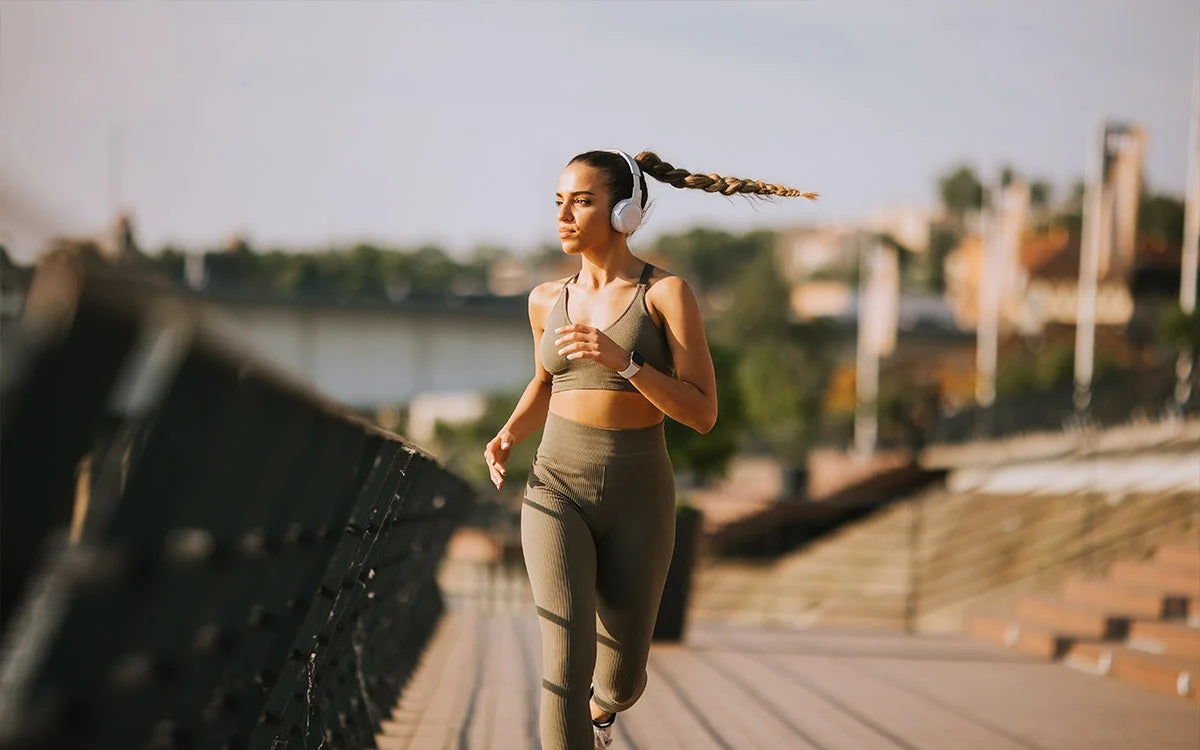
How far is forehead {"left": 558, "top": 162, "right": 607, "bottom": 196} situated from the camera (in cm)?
418

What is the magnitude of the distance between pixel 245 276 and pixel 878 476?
19080mm

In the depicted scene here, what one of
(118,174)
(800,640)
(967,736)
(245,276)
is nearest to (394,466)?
(967,736)

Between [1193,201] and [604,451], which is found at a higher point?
[1193,201]

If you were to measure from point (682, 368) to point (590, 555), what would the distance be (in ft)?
1.70

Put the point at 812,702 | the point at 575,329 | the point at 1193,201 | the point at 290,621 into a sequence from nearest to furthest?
the point at 290,621
the point at 575,329
the point at 812,702
the point at 1193,201

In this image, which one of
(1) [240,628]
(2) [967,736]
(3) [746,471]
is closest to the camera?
(1) [240,628]

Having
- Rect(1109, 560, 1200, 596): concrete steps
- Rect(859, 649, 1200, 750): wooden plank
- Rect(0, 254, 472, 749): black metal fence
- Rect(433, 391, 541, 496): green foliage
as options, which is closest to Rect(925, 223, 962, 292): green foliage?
Rect(433, 391, 541, 496): green foliage

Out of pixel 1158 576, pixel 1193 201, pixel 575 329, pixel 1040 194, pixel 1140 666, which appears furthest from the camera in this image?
pixel 1040 194

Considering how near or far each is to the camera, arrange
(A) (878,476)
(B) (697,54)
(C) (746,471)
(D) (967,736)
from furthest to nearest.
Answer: (C) (746,471) → (A) (878,476) → (B) (697,54) → (D) (967,736)

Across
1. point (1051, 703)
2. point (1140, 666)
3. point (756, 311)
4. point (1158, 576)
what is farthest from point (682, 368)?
point (756, 311)

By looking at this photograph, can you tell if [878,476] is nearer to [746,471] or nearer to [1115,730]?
[746,471]

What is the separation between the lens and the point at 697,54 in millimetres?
13797

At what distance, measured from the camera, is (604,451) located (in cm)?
402

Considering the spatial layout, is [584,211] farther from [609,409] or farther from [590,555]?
[590,555]
